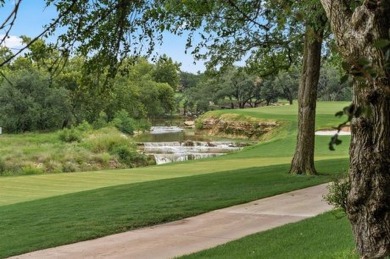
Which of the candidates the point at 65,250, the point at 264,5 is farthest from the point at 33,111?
the point at 65,250

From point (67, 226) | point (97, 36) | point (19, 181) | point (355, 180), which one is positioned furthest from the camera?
point (19, 181)

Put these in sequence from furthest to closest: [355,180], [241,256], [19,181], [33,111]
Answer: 1. [33,111]
2. [19,181]
3. [241,256]
4. [355,180]

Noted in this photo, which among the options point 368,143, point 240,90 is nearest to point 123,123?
point 240,90

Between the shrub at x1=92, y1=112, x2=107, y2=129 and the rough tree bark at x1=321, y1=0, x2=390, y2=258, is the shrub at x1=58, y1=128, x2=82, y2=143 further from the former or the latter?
the rough tree bark at x1=321, y1=0, x2=390, y2=258

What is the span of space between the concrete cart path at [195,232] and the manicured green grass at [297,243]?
22.8 inches

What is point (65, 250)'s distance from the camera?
8.51 m

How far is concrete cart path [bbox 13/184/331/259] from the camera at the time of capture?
8.18m

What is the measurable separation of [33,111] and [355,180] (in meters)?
47.7

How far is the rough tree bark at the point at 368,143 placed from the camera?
3.58 metres

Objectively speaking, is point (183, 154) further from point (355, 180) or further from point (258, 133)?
point (355, 180)

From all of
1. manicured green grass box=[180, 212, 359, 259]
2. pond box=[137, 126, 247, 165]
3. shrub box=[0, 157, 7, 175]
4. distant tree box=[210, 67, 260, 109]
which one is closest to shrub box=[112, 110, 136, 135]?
pond box=[137, 126, 247, 165]

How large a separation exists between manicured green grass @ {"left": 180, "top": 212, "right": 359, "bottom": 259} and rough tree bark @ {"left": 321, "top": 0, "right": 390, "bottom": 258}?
173 centimetres

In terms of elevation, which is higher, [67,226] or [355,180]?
[355,180]

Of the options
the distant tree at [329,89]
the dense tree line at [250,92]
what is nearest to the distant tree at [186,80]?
the dense tree line at [250,92]
